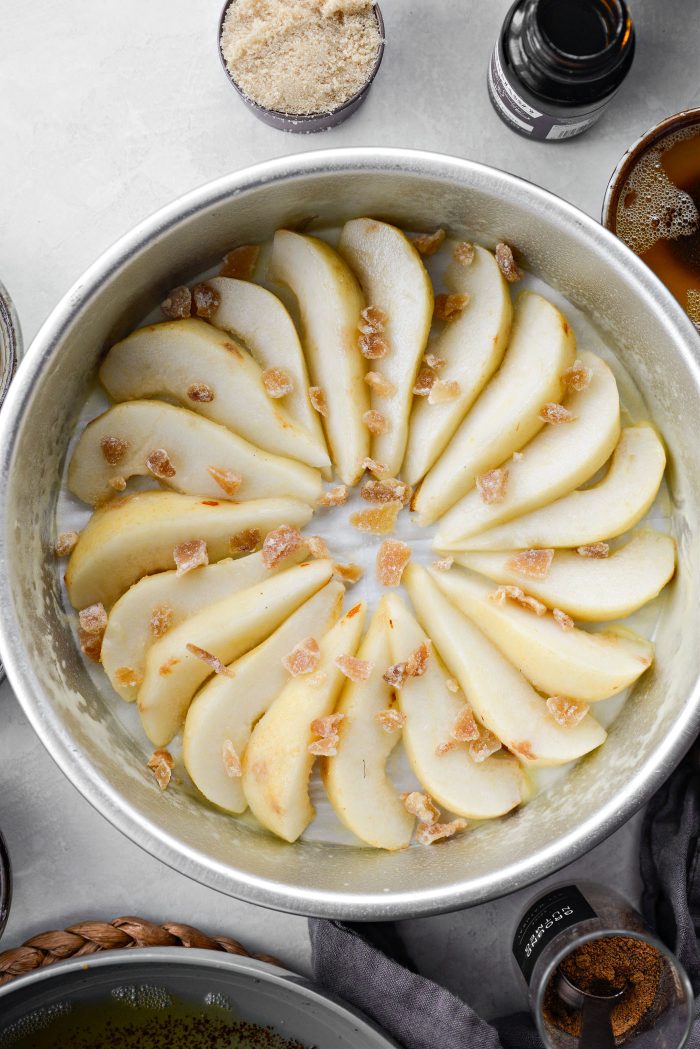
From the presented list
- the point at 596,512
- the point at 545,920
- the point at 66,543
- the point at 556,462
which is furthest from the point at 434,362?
the point at 545,920

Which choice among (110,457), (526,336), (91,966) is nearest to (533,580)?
(526,336)

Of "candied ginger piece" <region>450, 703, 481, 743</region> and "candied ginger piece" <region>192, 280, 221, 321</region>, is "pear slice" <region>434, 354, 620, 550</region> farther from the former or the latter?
"candied ginger piece" <region>192, 280, 221, 321</region>

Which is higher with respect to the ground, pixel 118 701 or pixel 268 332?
pixel 268 332

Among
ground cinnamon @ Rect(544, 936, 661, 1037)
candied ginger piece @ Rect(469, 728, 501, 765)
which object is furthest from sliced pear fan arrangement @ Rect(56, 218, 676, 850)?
ground cinnamon @ Rect(544, 936, 661, 1037)

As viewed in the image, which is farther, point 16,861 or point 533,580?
point 16,861

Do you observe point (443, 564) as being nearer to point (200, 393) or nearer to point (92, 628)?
point (200, 393)

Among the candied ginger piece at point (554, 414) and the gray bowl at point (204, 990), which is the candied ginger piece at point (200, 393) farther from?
the gray bowl at point (204, 990)

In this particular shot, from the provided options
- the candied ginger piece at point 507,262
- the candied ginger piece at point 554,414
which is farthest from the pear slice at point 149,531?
the candied ginger piece at point 507,262

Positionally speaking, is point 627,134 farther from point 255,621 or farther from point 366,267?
point 255,621
